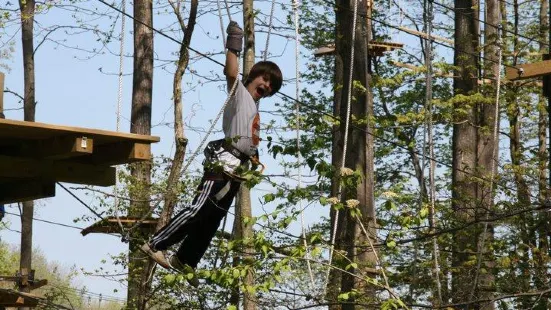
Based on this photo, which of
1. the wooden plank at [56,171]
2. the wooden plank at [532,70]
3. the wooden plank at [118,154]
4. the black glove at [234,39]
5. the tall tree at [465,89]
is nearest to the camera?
the wooden plank at [118,154]

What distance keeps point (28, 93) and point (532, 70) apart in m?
12.6

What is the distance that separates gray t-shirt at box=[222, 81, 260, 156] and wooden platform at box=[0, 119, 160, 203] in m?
0.72

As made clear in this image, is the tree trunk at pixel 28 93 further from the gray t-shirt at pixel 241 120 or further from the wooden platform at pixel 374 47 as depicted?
the gray t-shirt at pixel 241 120

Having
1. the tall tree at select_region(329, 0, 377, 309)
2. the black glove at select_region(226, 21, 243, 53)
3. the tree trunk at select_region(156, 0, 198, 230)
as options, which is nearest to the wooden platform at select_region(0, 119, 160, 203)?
the black glove at select_region(226, 21, 243, 53)

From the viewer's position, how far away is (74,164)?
724 cm

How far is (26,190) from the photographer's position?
7.44m

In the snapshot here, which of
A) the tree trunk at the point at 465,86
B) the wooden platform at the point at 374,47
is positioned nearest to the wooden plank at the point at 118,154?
the wooden platform at the point at 374,47

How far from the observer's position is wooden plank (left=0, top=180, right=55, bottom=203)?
24.1 feet

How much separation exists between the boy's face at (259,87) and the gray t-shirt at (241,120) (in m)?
0.07

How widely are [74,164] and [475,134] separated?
10.3 meters

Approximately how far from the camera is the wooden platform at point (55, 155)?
6590 millimetres

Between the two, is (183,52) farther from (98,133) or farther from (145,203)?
(98,133)

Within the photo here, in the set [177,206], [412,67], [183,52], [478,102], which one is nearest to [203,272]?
[177,206]

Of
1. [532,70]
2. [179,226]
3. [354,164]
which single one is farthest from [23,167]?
[354,164]
